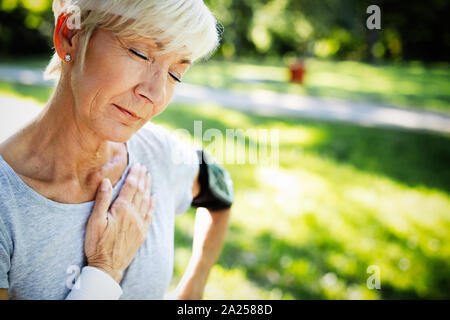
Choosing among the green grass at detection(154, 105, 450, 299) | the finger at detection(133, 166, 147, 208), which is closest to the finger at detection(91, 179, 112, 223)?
the finger at detection(133, 166, 147, 208)

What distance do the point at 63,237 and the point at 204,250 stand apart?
80cm

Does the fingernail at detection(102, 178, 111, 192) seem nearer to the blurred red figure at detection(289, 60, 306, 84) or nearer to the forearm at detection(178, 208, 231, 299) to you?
the forearm at detection(178, 208, 231, 299)

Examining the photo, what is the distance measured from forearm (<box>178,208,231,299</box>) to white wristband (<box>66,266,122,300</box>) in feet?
1.94

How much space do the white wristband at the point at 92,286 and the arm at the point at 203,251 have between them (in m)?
0.59

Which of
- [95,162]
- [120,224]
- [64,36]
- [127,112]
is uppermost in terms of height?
[64,36]

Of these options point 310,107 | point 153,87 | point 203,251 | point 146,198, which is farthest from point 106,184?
point 310,107

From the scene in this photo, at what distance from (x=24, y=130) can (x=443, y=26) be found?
32.3 m

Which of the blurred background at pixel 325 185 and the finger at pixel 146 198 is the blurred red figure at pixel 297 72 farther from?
the finger at pixel 146 198

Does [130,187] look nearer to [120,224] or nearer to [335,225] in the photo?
[120,224]

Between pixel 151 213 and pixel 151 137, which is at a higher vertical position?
pixel 151 137

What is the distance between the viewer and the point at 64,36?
117 centimetres

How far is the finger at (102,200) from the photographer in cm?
126

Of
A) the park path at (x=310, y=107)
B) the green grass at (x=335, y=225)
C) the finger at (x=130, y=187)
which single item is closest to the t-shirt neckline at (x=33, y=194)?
the finger at (x=130, y=187)

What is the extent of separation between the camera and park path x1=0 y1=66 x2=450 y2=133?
838cm
